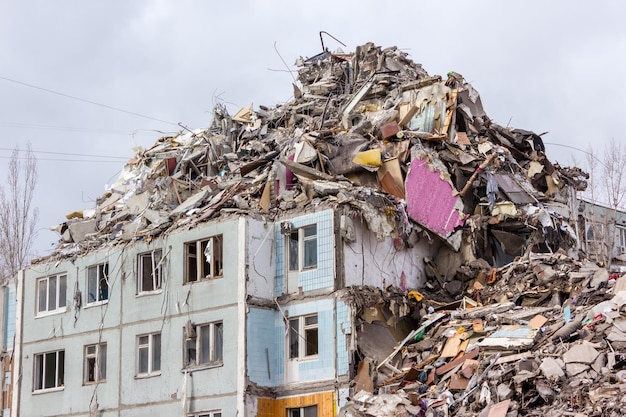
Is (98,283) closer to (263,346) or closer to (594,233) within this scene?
(263,346)

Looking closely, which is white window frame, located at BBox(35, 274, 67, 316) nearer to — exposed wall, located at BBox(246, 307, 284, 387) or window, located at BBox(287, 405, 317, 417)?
exposed wall, located at BBox(246, 307, 284, 387)

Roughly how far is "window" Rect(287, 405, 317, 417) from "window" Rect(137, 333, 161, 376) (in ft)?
14.3

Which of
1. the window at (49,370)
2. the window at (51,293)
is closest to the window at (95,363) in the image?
the window at (49,370)

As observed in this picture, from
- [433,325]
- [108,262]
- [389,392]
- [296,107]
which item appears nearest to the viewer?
[389,392]

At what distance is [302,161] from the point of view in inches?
1156

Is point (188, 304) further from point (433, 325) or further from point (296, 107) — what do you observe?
point (296, 107)

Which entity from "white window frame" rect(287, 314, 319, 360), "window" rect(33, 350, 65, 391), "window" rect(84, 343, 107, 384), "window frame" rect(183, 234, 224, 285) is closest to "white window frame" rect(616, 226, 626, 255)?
"white window frame" rect(287, 314, 319, 360)

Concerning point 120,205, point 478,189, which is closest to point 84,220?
point 120,205

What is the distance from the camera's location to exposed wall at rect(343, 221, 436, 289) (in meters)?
27.0

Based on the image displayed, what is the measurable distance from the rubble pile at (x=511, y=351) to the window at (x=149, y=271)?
636cm

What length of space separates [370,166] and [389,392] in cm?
705

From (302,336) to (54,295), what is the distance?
379 inches

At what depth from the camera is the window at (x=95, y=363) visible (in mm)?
30375

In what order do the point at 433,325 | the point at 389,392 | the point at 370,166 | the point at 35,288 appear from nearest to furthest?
the point at 389,392 → the point at 433,325 → the point at 370,166 → the point at 35,288
